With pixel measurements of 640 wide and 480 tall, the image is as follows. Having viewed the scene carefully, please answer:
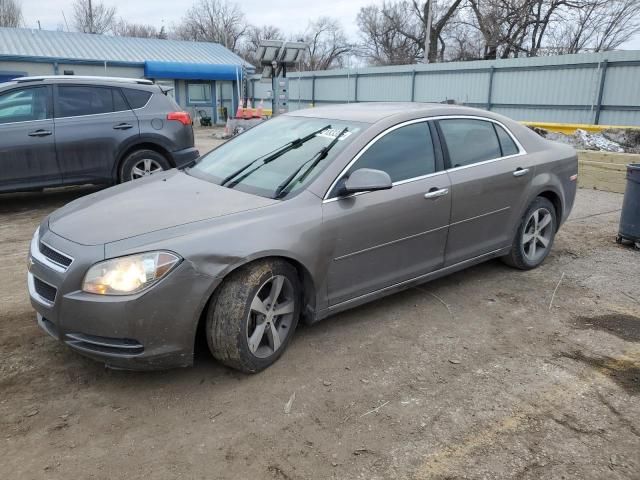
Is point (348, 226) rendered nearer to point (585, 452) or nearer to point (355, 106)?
point (355, 106)

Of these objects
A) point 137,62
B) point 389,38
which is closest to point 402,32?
point 389,38

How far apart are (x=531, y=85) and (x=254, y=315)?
1780 cm

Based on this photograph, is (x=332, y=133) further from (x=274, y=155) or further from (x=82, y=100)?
(x=82, y=100)

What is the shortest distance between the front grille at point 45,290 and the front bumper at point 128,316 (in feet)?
0.04

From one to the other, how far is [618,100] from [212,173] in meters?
15.6

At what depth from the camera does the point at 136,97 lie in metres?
7.92

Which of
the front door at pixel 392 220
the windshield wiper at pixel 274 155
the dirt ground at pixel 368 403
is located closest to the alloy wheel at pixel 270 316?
the dirt ground at pixel 368 403

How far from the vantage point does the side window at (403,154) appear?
382 cm

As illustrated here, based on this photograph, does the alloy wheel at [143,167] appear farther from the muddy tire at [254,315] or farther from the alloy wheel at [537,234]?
the alloy wheel at [537,234]

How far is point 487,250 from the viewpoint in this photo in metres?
4.65

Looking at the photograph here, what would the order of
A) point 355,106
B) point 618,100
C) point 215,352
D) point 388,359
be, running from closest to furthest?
point 215,352
point 388,359
point 355,106
point 618,100

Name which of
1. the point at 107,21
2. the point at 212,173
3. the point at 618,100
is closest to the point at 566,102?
the point at 618,100

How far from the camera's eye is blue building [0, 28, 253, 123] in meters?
24.2

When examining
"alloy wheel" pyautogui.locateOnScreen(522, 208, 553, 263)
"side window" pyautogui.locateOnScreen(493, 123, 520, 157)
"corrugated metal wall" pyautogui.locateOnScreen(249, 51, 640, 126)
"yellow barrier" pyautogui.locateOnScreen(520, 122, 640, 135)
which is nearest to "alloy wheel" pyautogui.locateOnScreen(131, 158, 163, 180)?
"side window" pyautogui.locateOnScreen(493, 123, 520, 157)
